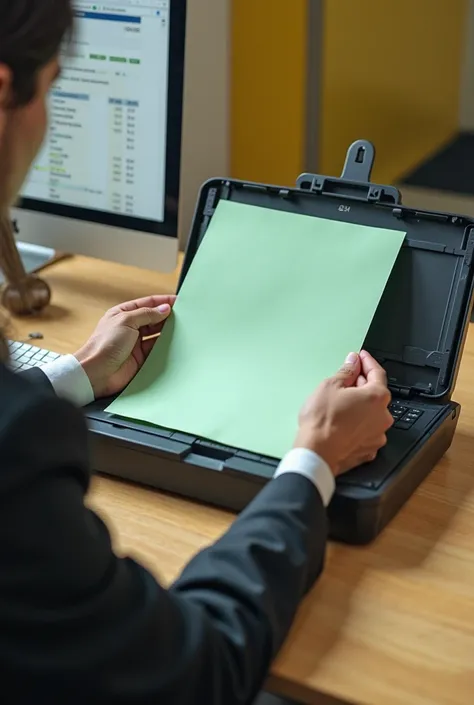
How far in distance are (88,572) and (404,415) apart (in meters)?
0.45

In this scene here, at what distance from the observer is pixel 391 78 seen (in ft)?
6.66

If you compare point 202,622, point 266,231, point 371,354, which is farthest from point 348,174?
point 202,622

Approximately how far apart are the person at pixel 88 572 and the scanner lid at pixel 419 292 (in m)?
0.23

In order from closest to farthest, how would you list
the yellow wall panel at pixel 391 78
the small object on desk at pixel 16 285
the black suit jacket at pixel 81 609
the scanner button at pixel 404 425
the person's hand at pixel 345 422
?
the black suit jacket at pixel 81 609, the person's hand at pixel 345 422, the scanner button at pixel 404 425, the small object on desk at pixel 16 285, the yellow wall panel at pixel 391 78

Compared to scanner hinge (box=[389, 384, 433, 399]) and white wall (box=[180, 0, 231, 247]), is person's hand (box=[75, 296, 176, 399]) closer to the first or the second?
scanner hinge (box=[389, 384, 433, 399])

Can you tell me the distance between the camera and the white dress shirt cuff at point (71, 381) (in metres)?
0.99

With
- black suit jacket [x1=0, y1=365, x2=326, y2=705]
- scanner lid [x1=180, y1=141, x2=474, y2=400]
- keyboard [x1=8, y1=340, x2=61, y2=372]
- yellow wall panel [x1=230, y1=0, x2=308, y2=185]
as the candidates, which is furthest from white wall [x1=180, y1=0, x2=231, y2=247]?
black suit jacket [x1=0, y1=365, x2=326, y2=705]

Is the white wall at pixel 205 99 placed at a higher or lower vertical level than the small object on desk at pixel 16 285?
higher

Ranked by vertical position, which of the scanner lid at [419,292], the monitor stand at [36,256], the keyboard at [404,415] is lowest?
the monitor stand at [36,256]

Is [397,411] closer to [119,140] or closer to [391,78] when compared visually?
[119,140]

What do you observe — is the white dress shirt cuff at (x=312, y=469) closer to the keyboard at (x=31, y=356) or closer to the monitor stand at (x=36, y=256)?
the keyboard at (x=31, y=356)

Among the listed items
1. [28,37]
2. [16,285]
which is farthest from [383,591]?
[16,285]

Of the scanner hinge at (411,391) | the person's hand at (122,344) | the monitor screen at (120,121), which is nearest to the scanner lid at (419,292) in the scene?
the scanner hinge at (411,391)

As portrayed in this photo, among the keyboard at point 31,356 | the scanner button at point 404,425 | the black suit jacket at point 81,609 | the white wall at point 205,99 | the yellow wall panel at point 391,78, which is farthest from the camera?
the yellow wall panel at point 391,78
